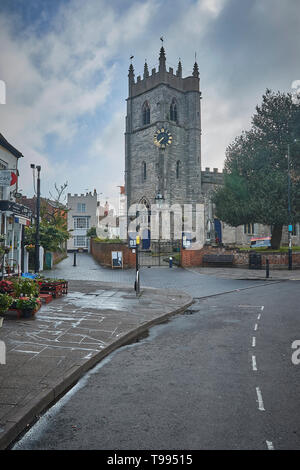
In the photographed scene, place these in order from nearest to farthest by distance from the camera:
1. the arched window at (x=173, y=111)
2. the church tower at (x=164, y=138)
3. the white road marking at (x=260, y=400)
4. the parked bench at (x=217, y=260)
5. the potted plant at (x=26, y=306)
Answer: the white road marking at (x=260, y=400) < the potted plant at (x=26, y=306) < the parked bench at (x=217, y=260) < the church tower at (x=164, y=138) < the arched window at (x=173, y=111)

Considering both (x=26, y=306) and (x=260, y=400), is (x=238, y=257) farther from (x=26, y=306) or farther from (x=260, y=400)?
(x=260, y=400)

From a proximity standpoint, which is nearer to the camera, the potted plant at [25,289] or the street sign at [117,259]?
the potted plant at [25,289]

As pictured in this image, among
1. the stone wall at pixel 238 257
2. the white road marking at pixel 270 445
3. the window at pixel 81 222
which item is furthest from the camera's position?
the window at pixel 81 222

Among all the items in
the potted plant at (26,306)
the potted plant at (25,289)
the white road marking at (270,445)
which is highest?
the potted plant at (25,289)

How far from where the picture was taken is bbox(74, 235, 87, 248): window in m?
62.9

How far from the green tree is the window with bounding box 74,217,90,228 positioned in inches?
1408

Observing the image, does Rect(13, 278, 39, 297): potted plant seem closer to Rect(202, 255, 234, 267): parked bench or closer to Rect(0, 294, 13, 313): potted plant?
Rect(0, 294, 13, 313): potted plant

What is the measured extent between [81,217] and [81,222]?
95 cm

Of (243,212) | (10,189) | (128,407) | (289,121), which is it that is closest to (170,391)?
(128,407)

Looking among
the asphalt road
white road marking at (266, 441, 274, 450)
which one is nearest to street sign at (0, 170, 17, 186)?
the asphalt road

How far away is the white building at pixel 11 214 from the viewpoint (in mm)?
14695

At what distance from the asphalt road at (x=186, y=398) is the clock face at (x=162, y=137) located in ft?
135

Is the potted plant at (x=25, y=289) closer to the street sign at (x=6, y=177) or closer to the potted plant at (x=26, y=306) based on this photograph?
the potted plant at (x=26, y=306)

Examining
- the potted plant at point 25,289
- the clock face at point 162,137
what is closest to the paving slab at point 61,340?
the potted plant at point 25,289
